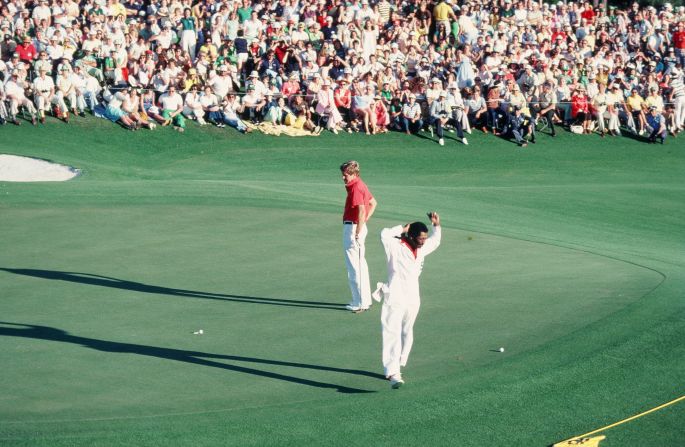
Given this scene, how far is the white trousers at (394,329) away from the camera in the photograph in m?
11.4

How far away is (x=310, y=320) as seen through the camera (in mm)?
13945

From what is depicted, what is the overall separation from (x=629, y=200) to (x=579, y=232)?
5.31 metres

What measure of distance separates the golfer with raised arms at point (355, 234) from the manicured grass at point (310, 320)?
0.34 metres

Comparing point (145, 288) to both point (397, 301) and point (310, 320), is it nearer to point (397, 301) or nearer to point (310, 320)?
point (310, 320)

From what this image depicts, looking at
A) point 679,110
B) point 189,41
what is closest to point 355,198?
point 189,41

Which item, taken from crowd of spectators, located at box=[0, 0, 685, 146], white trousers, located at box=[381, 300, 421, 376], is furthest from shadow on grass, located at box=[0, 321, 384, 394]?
crowd of spectators, located at box=[0, 0, 685, 146]

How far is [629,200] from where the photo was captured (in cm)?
2680

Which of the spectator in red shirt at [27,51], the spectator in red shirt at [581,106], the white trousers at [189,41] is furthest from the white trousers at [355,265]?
the spectator in red shirt at [581,106]

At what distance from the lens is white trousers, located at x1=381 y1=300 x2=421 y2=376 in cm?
1137

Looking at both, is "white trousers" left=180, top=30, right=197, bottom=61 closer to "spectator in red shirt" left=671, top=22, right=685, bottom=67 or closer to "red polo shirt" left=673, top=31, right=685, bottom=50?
"spectator in red shirt" left=671, top=22, right=685, bottom=67

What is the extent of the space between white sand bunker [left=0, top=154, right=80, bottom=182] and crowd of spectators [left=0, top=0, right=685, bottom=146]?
2.83m

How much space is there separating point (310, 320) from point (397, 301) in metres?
2.81

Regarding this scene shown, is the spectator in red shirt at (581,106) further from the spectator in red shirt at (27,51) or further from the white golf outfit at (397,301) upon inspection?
the white golf outfit at (397,301)

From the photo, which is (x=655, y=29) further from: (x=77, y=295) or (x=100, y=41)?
(x=77, y=295)
